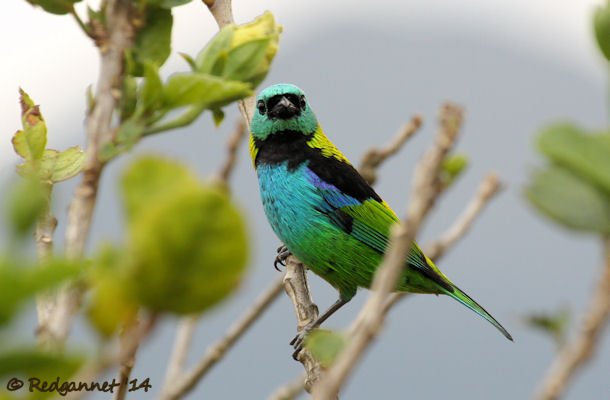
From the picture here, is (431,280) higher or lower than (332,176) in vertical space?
lower

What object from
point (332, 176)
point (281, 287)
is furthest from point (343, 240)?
point (281, 287)

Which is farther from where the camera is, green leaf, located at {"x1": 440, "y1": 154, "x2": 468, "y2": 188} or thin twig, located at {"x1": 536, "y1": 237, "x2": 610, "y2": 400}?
green leaf, located at {"x1": 440, "y1": 154, "x2": 468, "y2": 188}

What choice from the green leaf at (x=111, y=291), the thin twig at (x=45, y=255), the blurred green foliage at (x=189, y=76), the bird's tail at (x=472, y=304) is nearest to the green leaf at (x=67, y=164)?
the thin twig at (x=45, y=255)

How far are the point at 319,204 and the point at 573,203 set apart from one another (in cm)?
507

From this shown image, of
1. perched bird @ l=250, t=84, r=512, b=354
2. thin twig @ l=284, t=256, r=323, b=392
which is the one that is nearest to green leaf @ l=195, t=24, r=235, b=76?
thin twig @ l=284, t=256, r=323, b=392

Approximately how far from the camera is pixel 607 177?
2.89ft

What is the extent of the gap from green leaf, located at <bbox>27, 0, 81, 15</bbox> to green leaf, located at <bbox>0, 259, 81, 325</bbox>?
0.82 metres

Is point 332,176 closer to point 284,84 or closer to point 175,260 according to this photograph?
point 284,84

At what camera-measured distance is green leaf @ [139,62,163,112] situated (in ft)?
4.64

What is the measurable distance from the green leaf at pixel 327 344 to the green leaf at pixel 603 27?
50 cm

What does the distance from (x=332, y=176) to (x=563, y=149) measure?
5.22m

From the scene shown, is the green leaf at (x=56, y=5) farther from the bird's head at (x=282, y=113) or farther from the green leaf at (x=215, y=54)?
the bird's head at (x=282, y=113)

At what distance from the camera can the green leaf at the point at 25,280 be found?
0.79 metres

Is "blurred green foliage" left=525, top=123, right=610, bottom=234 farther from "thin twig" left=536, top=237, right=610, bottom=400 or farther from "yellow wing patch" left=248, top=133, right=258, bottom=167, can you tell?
"yellow wing patch" left=248, top=133, right=258, bottom=167
